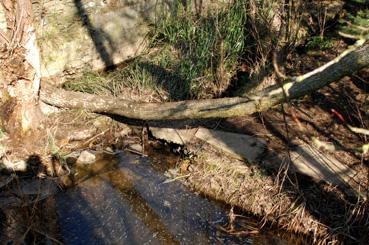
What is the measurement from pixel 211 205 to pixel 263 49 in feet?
6.66

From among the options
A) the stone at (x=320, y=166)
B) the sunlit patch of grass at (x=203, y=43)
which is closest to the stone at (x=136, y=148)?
the sunlit patch of grass at (x=203, y=43)

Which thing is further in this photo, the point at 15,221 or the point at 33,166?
the point at 33,166

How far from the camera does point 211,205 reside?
12.3ft

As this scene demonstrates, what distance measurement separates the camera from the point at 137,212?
3.65 meters

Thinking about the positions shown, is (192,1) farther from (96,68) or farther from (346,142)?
(346,142)

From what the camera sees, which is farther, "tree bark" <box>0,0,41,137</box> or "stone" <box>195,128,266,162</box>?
"stone" <box>195,128,266,162</box>

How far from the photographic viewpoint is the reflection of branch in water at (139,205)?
3.43 meters

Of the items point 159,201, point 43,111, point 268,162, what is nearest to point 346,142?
point 268,162

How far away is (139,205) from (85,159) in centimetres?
86

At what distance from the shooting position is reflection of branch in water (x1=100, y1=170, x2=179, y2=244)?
135 inches

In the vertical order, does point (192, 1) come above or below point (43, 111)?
above

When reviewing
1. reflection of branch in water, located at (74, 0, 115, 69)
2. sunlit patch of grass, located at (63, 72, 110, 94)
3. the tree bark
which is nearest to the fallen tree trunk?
sunlit patch of grass, located at (63, 72, 110, 94)

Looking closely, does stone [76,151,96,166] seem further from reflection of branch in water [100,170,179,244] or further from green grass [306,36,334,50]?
green grass [306,36,334,50]

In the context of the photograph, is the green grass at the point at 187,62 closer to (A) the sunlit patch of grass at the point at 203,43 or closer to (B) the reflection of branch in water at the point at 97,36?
(A) the sunlit patch of grass at the point at 203,43
